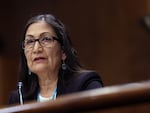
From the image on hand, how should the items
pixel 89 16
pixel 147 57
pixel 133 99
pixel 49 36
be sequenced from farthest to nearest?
1. pixel 89 16
2. pixel 147 57
3. pixel 49 36
4. pixel 133 99

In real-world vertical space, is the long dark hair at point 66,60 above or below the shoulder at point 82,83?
above

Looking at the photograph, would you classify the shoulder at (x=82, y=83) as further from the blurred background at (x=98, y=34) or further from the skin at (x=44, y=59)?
the blurred background at (x=98, y=34)

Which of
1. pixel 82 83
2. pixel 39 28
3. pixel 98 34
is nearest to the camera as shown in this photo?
pixel 82 83

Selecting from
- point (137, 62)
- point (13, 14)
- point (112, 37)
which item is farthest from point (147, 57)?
point (13, 14)

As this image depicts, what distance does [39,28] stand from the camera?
1.42 metres

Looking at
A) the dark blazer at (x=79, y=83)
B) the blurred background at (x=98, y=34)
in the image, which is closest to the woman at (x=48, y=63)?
the dark blazer at (x=79, y=83)

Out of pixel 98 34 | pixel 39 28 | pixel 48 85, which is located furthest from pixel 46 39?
pixel 98 34

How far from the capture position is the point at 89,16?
3.54 metres

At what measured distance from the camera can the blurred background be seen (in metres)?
3.29

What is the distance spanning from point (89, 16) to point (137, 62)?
572 mm

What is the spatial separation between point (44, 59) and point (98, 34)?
7.01 ft

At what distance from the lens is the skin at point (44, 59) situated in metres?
1.39

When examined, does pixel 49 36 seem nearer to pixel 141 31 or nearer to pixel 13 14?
pixel 141 31

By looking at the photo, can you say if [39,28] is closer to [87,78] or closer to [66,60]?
[66,60]
